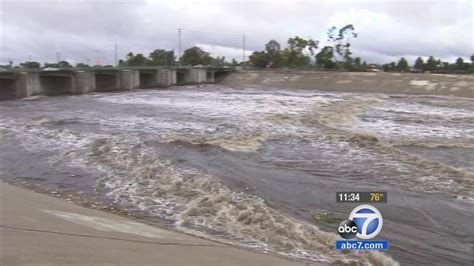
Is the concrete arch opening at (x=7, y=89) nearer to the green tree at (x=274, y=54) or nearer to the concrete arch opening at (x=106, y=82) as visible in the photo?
the concrete arch opening at (x=106, y=82)

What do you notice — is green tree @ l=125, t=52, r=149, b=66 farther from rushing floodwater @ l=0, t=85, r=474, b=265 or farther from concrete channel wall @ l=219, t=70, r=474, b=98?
rushing floodwater @ l=0, t=85, r=474, b=265

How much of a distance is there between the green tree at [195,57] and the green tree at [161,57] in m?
4.29

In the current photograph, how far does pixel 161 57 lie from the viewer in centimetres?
14112

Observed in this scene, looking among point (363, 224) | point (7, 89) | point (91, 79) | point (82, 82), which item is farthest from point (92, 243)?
point (91, 79)

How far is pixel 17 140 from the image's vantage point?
76.6 ft

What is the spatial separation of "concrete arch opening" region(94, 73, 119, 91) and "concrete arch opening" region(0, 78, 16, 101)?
57.8ft

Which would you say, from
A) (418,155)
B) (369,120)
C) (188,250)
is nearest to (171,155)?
(418,155)

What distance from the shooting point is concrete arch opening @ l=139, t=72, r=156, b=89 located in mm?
87250

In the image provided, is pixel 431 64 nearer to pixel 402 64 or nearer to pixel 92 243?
pixel 402 64

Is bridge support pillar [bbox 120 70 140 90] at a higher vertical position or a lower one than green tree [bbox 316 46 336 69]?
lower

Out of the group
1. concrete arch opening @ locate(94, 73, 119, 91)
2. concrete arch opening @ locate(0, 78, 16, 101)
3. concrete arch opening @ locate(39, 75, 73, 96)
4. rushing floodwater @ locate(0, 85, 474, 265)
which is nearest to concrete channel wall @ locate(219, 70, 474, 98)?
concrete arch opening @ locate(94, 73, 119, 91)

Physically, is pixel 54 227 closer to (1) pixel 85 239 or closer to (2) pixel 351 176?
(1) pixel 85 239

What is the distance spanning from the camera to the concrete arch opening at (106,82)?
76.7 metres

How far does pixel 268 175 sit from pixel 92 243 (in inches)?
340
